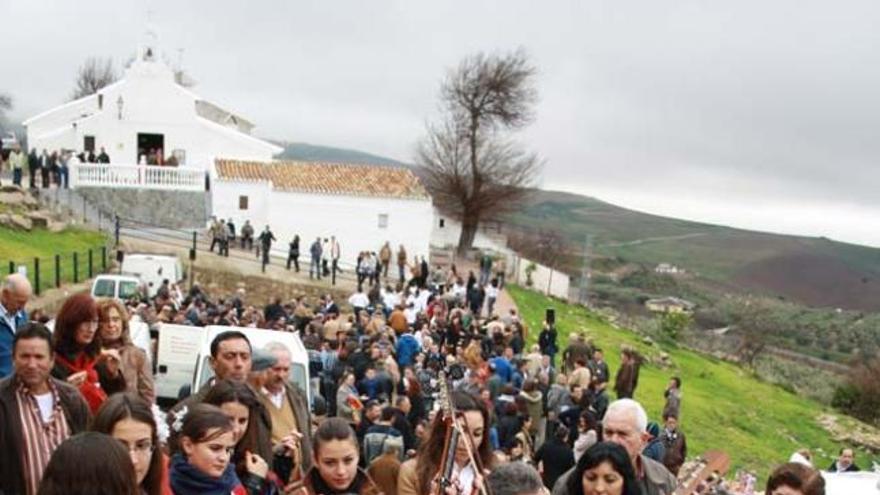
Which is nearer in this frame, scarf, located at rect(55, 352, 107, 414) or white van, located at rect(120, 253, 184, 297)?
scarf, located at rect(55, 352, 107, 414)

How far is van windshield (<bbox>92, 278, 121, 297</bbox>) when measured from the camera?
18.8 metres

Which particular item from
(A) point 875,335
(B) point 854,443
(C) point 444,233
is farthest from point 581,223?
(B) point 854,443

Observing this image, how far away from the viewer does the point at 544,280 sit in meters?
44.8

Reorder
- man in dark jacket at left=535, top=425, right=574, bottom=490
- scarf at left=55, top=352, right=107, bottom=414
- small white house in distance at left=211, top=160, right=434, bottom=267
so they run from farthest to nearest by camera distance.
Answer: small white house in distance at left=211, top=160, right=434, bottom=267 → man in dark jacket at left=535, top=425, right=574, bottom=490 → scarf at left=55, top=352, right=107, bottom=414

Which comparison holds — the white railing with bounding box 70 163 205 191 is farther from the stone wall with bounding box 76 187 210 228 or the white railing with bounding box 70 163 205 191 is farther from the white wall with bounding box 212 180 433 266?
the white wall with bounding box 212 180 433 266

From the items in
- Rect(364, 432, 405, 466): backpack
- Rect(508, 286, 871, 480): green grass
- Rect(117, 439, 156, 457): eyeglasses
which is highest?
Rect(117, 439, 156, 457): eyeglasses

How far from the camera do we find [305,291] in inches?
1134

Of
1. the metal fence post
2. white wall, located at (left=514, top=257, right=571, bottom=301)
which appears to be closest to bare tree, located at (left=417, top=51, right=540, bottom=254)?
white wall, located at (left=514, top=257, right=571, bottom=301)

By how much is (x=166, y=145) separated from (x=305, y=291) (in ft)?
52.5

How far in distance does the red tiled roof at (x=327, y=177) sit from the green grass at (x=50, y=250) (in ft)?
27.7

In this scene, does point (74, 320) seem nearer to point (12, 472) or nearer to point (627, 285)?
point (12, 472)

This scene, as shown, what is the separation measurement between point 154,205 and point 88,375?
29.7m

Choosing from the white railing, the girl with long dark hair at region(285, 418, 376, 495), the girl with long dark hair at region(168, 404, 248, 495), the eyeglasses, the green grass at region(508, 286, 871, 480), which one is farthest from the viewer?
the white railing

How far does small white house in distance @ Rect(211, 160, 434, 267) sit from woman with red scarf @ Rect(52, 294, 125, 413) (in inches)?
1152
